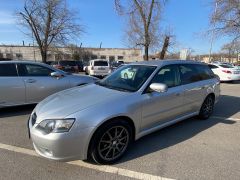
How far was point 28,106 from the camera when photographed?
23.2 feet

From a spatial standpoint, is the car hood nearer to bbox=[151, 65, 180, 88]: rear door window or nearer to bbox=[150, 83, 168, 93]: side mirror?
bbox=[150, 83, 168, 93]: side mirror

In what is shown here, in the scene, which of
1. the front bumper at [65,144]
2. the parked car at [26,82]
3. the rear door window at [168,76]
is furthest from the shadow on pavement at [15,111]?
the rear door window at [168,76]

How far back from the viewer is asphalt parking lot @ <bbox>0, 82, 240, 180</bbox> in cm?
325

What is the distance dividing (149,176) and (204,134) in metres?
2.11

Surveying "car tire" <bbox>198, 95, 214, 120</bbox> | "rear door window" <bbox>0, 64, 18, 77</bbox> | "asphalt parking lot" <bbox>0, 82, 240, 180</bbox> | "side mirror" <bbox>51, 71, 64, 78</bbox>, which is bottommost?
"asphalt parking lot" <bbox>0, 82, 240, 180</bbox>

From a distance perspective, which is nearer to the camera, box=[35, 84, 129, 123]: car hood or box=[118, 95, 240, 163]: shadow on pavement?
box=[35, 84, 129, 123]: car hood

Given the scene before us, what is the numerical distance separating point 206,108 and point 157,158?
8.73 feet

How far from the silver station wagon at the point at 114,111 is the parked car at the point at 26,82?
2519 mm

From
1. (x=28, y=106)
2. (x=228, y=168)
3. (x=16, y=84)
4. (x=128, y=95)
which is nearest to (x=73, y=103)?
(x=128, y=95)

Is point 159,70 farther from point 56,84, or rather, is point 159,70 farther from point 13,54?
point 13,54

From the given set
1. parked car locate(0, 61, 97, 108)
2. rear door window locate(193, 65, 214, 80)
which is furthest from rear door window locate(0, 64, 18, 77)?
rear door window locate(193, 65, 214, 80)

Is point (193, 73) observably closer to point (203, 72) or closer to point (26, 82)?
point (203, 72)

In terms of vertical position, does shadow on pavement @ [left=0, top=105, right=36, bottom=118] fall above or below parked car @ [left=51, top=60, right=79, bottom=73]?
below

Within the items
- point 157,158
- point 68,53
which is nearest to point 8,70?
point 157,158
